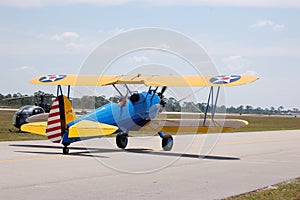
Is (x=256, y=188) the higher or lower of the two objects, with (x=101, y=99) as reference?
lower

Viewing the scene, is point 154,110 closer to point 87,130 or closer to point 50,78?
point 87,130

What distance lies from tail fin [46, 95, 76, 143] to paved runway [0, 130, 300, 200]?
0.68 m

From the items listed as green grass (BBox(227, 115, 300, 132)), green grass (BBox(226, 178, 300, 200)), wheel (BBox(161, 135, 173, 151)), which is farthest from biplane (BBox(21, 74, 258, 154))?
green grass (BBox(227, 115, 300, 132))

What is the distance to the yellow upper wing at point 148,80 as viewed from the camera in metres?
18.9

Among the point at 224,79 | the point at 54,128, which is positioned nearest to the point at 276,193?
the point at 54,128

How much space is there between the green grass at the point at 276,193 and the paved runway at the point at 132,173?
42cm

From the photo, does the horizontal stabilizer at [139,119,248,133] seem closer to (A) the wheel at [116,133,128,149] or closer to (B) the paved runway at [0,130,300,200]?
(A) the wheel at [116,133,128,149]

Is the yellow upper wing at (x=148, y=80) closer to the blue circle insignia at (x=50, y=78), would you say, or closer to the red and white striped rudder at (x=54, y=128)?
the blue circle insignia at (x=50, y=78)

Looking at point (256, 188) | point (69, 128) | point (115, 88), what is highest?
point (115, 88)

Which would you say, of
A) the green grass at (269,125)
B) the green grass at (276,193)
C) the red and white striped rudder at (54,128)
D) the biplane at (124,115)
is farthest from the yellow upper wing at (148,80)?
the green grass at (269,125)

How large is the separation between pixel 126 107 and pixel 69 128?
3.50m

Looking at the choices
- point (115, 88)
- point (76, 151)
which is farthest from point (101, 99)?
point (76, 151)

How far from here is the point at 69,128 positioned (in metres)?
17.2

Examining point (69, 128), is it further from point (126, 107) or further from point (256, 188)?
point (256, 188)
